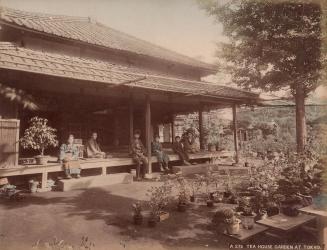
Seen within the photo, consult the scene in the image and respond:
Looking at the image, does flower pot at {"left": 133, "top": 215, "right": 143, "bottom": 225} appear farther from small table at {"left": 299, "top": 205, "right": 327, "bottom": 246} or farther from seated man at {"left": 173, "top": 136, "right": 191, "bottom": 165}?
seated man at {"left": 173, "top": 136, "right": 191, "bottom": 165}

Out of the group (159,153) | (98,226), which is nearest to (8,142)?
(98,226)

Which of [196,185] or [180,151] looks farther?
[180,151]

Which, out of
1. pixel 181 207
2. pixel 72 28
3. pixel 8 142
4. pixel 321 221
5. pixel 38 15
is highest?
pixel 38 15

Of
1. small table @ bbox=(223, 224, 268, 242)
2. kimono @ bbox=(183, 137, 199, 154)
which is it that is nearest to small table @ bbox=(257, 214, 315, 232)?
small table @ bbox=(223, 224, 268, 242)

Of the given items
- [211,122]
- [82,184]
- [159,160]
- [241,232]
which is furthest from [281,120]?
[241,232]

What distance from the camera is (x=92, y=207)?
6.68m

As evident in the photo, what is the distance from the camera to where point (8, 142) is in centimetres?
834

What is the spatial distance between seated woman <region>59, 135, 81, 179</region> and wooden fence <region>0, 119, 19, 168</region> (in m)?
1.41

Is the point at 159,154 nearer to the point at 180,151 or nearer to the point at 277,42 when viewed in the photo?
the point at 180,151

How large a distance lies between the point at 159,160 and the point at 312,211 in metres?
7.39

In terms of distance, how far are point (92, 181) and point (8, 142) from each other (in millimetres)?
→ 2757

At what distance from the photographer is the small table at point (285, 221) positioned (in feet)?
14.6

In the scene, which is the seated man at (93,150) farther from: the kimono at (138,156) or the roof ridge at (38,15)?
the roof ridge at (38,15)

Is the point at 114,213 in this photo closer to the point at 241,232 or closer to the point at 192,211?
the point at 192,211
